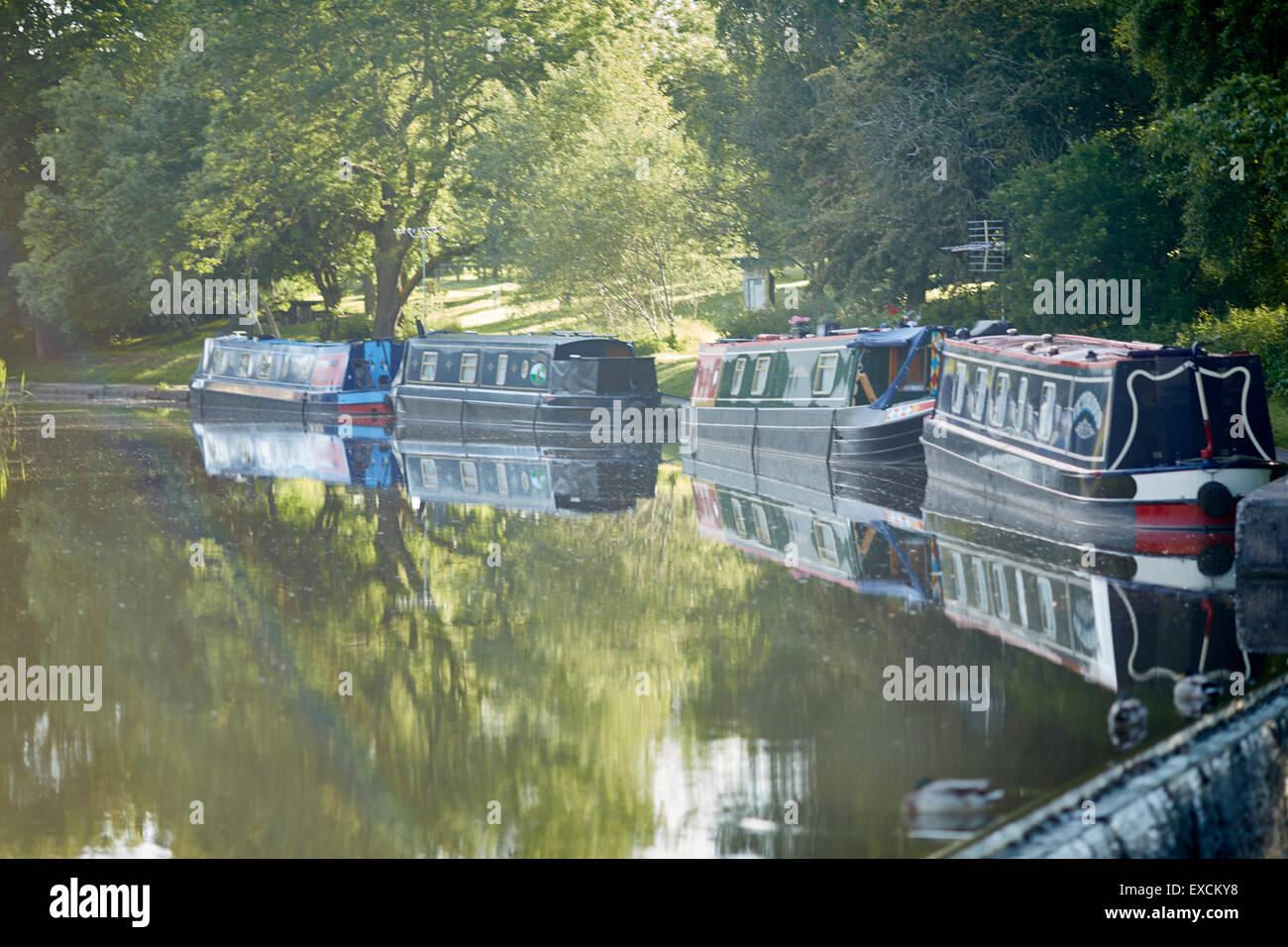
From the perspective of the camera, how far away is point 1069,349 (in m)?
20.0

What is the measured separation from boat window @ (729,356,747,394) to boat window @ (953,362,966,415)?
7.28 metres

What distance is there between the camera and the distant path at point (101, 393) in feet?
158

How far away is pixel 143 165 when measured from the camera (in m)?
52.2

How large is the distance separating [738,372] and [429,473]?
7060mm

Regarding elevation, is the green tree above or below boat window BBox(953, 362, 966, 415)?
above

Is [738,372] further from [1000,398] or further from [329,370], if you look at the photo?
[329,370]

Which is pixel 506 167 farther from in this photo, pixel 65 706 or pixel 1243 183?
pixel 65 706

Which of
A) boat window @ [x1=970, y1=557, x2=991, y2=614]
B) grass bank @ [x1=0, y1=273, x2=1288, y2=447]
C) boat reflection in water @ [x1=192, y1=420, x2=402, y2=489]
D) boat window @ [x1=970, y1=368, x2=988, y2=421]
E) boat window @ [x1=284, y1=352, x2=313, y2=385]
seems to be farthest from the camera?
grass bank @ [x1=0, y1=273, x2=1288, y2=447]

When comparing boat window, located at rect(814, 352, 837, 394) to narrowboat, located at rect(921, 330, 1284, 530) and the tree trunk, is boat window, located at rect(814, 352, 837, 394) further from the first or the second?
the tree trunk

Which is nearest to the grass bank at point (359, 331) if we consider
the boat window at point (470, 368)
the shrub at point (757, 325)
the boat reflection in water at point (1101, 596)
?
the shrub at point (757, 325)

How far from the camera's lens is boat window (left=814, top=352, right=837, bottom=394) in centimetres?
2705

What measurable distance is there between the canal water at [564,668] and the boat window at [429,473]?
259 cm

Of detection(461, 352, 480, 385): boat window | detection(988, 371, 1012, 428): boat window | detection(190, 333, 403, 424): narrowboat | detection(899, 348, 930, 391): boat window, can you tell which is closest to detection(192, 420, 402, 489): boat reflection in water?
detection(190, 333, 403, 424): narrowboat
